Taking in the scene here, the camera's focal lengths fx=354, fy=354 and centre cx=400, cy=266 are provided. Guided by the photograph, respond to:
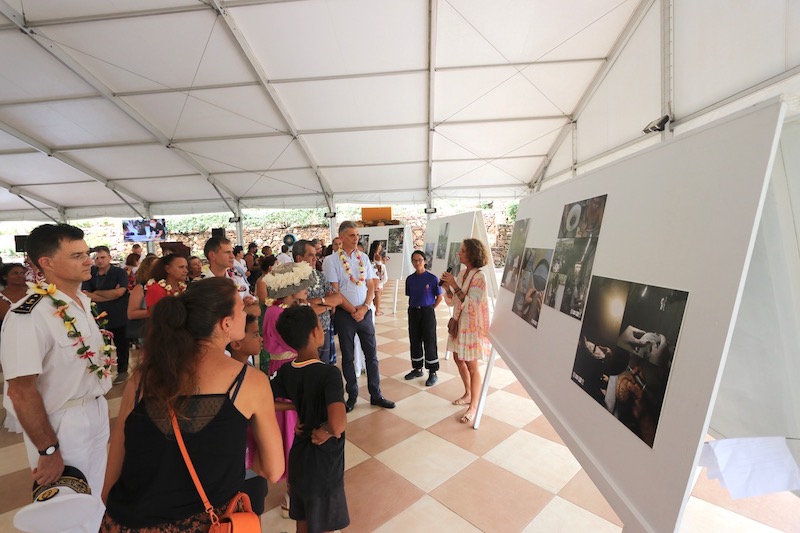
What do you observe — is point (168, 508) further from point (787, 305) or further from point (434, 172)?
point (434, 172)

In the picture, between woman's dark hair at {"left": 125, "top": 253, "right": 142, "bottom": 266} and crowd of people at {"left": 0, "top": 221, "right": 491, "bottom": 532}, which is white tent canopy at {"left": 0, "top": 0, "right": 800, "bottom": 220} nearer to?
woman's dark hair at {"left": 125, "top": 253, "right": 142, "bottom": 266}

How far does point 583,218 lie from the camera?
1.35 m

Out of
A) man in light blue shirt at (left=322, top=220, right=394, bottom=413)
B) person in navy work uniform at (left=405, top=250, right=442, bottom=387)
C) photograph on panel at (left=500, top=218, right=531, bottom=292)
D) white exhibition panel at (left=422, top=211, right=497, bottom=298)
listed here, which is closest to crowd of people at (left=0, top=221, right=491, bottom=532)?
man in light blue shirt at (left=322, top=220, right=394, bottom=413)

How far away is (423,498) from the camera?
6.72 ft

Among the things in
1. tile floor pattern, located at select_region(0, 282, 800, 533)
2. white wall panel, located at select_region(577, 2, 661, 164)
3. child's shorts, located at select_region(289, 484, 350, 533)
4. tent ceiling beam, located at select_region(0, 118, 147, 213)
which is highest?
white wall panel, located at select_region(577, 2, 661, 164)

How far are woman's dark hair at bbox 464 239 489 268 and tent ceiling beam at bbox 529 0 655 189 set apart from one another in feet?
22.1

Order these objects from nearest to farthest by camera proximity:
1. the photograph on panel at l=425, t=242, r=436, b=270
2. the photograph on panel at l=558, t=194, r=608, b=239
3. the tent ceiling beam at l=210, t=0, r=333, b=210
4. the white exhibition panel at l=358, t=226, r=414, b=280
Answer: the photograph on panel at l=558, t=194, r=608, b=239 → the photograph on panel at l=425, t=242, r=436, b=270 → the tent ceiling beam at l=210, t=0, r=333, b=210 → the white exhibition panel at l=358, t=226, r=414, b=280

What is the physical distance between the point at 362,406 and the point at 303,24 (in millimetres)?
7026

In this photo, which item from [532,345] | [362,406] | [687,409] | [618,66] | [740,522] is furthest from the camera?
[618,66]

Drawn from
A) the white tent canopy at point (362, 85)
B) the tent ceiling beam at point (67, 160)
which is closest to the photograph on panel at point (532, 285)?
the white tent canopy at point (362, 85)

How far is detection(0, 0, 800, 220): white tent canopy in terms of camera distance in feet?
19.6

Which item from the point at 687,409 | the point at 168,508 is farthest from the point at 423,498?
the point at 687,409

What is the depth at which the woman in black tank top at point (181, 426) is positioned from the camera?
948mm

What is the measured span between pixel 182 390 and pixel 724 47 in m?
7.28
